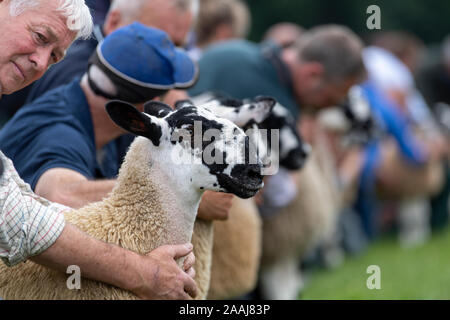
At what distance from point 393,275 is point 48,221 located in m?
4.90

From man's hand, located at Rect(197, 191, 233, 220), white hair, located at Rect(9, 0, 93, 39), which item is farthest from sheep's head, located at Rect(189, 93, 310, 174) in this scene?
white hair, located at Rect(9, 0, 93, 39)

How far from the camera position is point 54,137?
322cm

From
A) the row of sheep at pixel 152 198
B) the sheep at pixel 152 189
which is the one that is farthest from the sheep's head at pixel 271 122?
the sheep at pixel 152 189

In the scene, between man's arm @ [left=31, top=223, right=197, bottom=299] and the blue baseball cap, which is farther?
the blue baseball cap

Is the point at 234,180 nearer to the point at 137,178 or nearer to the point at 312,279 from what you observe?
the point at 137,178

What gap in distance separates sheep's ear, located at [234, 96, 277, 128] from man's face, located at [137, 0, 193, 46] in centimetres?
79

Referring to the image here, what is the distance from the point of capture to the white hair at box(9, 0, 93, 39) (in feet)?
8.09

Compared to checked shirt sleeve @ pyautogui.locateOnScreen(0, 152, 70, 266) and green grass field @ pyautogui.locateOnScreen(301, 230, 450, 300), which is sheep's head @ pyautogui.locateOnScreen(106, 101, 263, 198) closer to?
checked shirt sleeve @ pyautogui.locateOnScreen(0, 152, 70, 266)

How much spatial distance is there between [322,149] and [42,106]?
3889 mm

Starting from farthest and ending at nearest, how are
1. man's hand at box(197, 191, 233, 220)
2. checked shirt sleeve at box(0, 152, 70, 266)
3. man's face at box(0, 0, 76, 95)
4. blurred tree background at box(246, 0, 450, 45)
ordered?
blurred tree background at box(246, 0, 450, 45), man's hand at box(197, 191, 233, 220), man's face at box(0, 0, 76, 95), checked shirt sleeve at box(0, 152, 70, 266)

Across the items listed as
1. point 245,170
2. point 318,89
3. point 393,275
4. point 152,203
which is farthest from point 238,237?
point 393,275

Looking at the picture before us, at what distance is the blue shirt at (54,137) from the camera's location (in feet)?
10.4

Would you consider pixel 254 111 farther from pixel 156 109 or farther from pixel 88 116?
pixel 88 116

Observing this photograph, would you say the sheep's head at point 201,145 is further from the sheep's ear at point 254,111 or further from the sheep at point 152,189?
the sheep's ear at point 254,111
